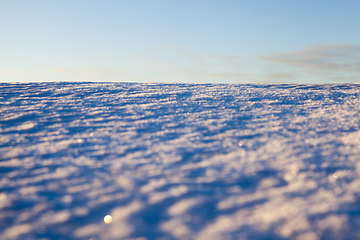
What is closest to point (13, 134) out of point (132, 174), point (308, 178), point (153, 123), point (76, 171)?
point (76, 171)

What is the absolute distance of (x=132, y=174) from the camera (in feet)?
5.09

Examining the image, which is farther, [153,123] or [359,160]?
[153,123]

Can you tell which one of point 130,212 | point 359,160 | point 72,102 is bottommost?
point 130,212

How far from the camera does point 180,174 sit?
1550 mm

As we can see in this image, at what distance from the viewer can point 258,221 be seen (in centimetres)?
115

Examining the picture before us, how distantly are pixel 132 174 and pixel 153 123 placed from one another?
104 centimetres

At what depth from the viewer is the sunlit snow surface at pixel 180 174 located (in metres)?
1.14

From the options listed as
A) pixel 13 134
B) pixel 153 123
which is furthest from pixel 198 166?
pixel 13 134

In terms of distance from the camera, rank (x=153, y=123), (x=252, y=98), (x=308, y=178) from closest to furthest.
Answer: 1. (x=308, y=178)
2. (x=153, y=123)
3. (x=252, y=98)

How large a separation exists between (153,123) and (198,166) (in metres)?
1.01

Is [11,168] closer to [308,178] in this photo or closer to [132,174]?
[132,174]

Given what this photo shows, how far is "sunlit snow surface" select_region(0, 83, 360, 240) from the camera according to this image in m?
1.14

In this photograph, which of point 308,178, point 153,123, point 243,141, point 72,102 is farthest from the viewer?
point 72,102

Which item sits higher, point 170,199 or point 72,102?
point 72,102
